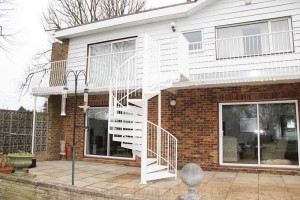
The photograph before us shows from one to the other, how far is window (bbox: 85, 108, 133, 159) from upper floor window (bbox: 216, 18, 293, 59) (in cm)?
487

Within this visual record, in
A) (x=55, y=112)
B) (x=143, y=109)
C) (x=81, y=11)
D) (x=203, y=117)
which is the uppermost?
(x=81, y=11)

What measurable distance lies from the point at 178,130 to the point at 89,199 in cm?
473

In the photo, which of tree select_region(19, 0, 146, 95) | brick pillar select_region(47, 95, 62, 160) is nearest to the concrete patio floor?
brick pillar select_region(47, 95, 62, 160)

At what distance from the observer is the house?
7.24 metres

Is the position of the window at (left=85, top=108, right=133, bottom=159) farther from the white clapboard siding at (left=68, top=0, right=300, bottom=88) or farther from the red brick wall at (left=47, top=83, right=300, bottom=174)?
the white clapboard siding at (left=68, top=0, right=300, bottom=88)

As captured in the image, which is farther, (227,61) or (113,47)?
(113,47)

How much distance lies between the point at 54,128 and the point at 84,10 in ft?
34.7

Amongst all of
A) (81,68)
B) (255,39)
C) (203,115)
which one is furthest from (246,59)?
(81,68)

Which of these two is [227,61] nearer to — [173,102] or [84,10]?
[173,102]

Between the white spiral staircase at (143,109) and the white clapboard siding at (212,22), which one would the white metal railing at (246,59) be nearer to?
the white clapboard siding at (212,22)

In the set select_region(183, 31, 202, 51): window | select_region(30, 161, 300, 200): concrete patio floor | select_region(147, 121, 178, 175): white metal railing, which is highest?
select_region(183, 31, 202, 51): window

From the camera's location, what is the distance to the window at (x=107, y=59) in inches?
395

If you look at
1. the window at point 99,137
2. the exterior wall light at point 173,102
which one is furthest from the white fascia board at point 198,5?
the window at point 99,137

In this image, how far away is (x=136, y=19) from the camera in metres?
9.74
